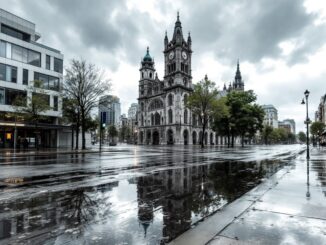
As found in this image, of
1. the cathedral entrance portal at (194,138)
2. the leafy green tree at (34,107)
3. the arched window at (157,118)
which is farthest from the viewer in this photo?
the arched window at (157,118)

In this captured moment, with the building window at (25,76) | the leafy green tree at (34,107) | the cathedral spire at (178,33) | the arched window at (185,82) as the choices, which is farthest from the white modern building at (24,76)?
the cathedral spire at (178,33)

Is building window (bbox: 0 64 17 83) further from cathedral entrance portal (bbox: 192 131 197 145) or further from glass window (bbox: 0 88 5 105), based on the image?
cathedral entrance portal (bbox: 192 131 197 145)

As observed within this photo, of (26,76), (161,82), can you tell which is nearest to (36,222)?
(26,76)

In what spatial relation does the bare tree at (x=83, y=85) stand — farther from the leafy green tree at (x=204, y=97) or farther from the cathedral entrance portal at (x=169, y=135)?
the cathedral entrance portal at (x=169, y=135)

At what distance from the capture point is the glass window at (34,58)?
4106 centimetres

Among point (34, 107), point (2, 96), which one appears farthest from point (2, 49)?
point (34, 107)

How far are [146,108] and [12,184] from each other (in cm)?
10306

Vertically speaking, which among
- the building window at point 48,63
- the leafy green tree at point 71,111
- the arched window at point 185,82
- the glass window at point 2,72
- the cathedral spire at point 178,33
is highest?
the cathedral spire at point 178,33

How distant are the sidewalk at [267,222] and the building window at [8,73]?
4152 cm

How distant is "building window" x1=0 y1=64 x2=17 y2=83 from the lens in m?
36.9

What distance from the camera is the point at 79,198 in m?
6.33

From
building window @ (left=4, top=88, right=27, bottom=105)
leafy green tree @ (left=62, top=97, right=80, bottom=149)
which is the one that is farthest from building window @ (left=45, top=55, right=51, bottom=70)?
leafy green tree @ (left=62, top=97, right=80, bottom=149)

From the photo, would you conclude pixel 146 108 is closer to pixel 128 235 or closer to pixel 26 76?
pixel 26 76

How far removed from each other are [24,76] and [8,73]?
8.45ft
